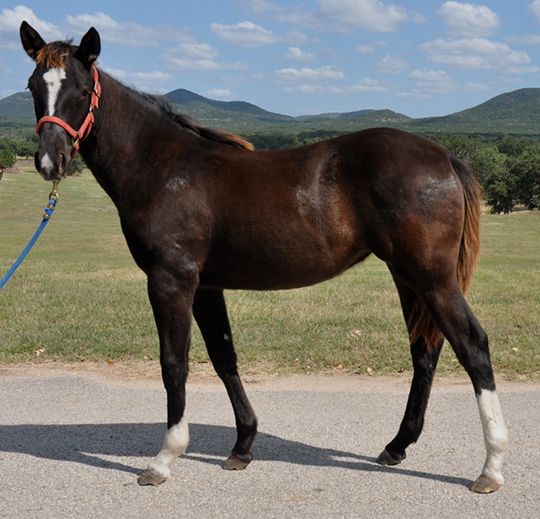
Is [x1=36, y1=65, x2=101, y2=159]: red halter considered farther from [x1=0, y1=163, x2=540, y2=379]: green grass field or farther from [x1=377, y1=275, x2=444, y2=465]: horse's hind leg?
[x1=0, y1=163, x2=540, y2=379]: green grass field

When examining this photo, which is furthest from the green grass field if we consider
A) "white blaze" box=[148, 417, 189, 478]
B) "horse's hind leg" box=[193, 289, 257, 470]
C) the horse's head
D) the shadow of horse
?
the horse's head

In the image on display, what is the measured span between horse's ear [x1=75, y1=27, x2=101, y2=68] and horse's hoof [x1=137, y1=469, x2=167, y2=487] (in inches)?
103

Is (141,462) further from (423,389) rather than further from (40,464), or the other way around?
(423,389)

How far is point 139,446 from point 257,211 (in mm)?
2004

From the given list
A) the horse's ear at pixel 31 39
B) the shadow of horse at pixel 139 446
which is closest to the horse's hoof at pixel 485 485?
the shadow of horse at pixel 139 446

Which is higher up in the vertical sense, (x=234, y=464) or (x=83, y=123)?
(x=83, y=123)

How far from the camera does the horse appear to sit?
4004mm

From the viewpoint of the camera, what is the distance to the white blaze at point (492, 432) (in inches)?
157

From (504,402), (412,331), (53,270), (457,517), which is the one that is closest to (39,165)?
(412,331)

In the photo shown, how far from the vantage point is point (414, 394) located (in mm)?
4574

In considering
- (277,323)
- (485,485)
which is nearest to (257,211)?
(485,485)

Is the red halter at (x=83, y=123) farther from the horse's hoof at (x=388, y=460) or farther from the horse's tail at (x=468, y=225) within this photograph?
the horse's hoof at (x=388, y=460)

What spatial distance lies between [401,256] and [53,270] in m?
11.5

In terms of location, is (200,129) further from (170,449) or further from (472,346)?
(472,346)
